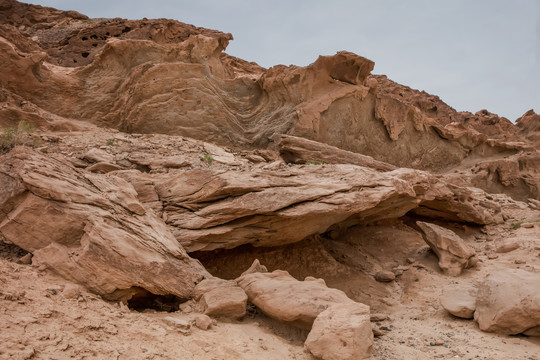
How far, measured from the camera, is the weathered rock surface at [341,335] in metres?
3.71

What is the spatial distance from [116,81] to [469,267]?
10.6m

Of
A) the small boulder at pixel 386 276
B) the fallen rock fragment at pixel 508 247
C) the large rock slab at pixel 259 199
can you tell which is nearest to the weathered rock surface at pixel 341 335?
the large rock slab at pixel 259 199

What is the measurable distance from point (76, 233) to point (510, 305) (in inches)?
220

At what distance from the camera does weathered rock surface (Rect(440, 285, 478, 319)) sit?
534cm

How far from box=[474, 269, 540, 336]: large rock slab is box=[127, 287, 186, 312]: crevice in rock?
13.5ft

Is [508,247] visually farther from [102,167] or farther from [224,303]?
[102,167]

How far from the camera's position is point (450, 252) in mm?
7723

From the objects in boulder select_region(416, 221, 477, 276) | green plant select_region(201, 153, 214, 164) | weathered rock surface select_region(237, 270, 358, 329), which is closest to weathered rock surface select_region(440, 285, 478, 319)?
boulder select_region(416, 221, 477, 276)

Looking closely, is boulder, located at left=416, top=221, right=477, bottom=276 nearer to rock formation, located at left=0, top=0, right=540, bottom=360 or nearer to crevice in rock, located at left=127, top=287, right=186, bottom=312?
rock formation, located at left=0, top=0, right=540, bottom=360

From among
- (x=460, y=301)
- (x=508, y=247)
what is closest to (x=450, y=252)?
(x=508, y=247)

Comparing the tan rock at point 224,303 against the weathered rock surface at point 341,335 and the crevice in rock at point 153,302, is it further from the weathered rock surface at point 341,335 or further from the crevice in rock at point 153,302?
the weathered rock surface at point 341,335

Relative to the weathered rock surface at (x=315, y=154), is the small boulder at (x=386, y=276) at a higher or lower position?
lower

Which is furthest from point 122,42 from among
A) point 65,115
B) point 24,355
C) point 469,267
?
point 469,267

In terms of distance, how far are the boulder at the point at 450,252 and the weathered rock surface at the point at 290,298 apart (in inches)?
156
